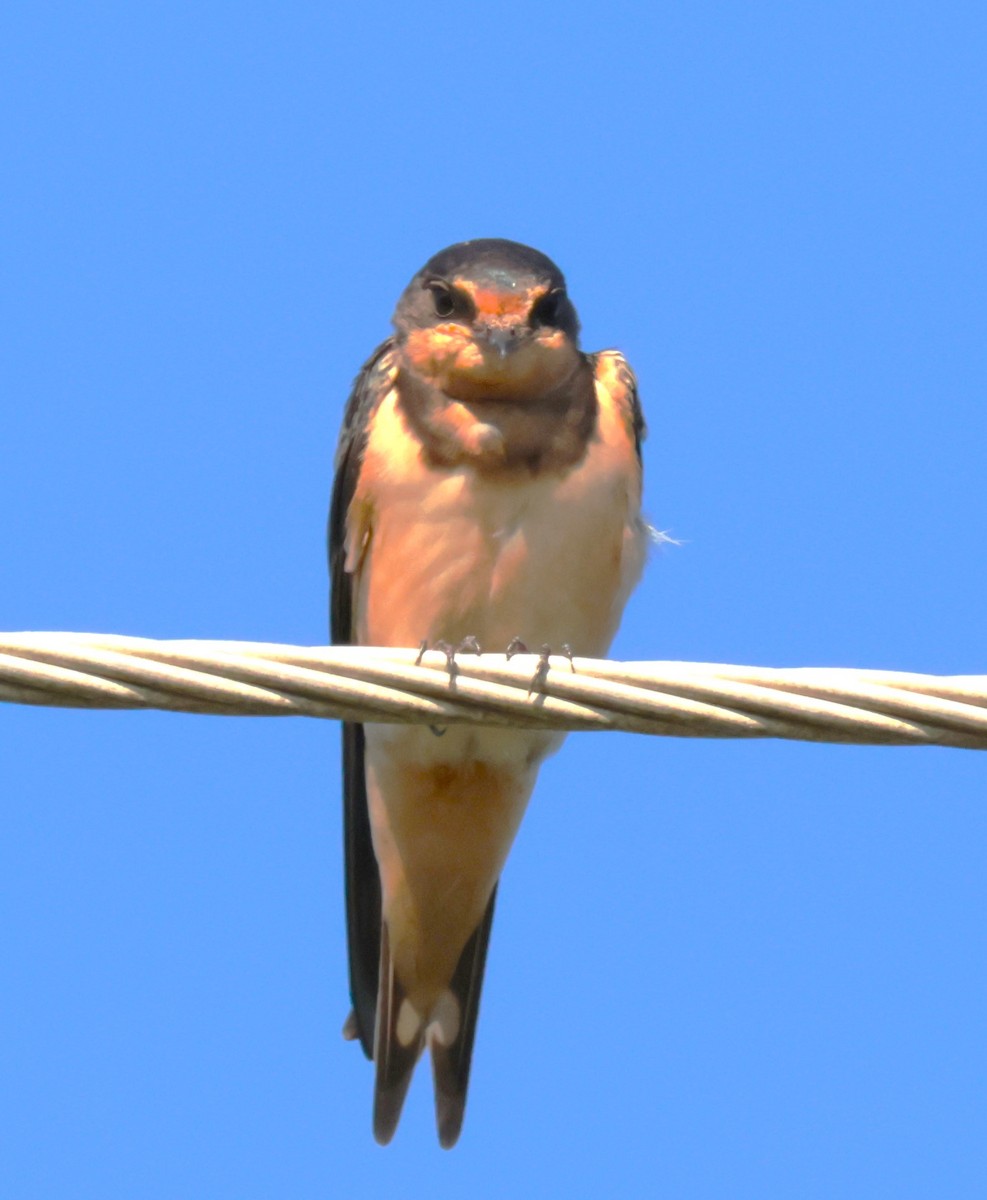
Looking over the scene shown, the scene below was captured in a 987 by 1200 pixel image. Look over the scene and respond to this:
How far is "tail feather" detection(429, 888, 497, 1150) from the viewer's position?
6258 millimetres

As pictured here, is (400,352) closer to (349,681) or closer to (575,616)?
(575,616)

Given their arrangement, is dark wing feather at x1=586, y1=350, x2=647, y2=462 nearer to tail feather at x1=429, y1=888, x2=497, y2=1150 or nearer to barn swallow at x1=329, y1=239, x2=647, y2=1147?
barn swallow at x1=329, y1=239, x2=647, y2=1147

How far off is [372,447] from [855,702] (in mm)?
2576

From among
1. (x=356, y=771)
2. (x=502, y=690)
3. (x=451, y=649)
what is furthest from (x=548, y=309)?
(x=502, y=690)

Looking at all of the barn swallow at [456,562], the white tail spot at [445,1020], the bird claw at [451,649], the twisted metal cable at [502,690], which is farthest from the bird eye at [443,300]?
the twisted metal cable at [502,690]

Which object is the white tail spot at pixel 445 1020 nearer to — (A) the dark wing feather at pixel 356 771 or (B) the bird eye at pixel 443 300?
(A) the dark wing feather at pixel 356 771

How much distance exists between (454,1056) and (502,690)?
2.92 meters

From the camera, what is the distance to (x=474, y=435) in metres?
5.62

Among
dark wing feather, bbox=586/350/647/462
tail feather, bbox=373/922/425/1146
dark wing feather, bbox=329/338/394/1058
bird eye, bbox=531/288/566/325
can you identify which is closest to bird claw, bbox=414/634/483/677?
dark wing feather, bbox=329/338/394/1058

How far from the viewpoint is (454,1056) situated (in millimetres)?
6285

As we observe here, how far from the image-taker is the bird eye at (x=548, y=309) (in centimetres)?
581

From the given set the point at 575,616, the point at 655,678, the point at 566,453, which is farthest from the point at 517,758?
the point at 655,678

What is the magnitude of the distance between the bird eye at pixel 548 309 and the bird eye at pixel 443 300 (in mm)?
231

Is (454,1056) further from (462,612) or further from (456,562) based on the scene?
(456,562)
